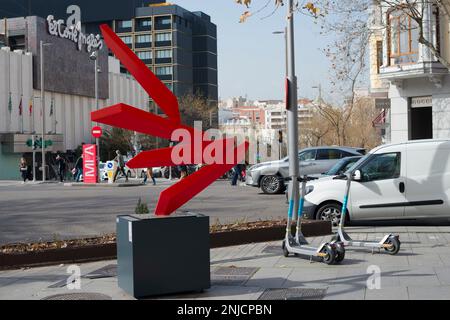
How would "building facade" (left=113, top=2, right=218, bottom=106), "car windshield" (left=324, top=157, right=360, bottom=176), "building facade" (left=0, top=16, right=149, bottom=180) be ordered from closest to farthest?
1. "car windshield" (left=324, top=157, right=360, bottom=176)
2. "building facade" (left=0, top=16, right=149, bottom=180)
3. "building facade" (left=113, top=2, right=218, bottom=106)

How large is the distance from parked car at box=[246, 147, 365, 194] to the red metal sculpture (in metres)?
15.3

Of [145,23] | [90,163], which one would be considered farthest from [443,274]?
[145,23]

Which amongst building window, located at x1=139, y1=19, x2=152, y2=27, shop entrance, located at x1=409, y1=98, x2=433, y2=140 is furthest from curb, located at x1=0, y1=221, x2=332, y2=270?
building window, located at x1=139, y1=19, x2=152, y2=27

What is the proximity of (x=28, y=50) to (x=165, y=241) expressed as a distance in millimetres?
57373

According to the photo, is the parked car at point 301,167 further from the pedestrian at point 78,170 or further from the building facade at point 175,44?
the building facade at point 175,44

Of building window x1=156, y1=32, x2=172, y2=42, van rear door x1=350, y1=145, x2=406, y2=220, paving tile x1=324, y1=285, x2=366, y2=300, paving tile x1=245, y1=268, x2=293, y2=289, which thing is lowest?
paving tile x1=245, y1=268, x2=293, y2=289

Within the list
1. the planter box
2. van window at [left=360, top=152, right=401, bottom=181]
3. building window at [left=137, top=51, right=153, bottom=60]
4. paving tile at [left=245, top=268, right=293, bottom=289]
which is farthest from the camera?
building window at [left=137, top=51, right=153, bottom=60]

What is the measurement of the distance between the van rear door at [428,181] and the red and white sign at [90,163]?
21.7 metres

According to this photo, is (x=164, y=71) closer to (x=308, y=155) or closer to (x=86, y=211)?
(x=308, y=155)

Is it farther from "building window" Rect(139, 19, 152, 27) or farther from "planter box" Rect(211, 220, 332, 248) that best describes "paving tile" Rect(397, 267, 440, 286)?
"building window" Rect(139, 19, 152, 27)

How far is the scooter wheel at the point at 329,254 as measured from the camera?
355 inches

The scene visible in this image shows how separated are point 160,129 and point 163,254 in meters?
1.51

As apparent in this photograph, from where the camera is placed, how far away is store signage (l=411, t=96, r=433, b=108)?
25.2 meters

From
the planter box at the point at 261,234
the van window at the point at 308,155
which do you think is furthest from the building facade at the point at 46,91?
the planter box at the point at 261,234
